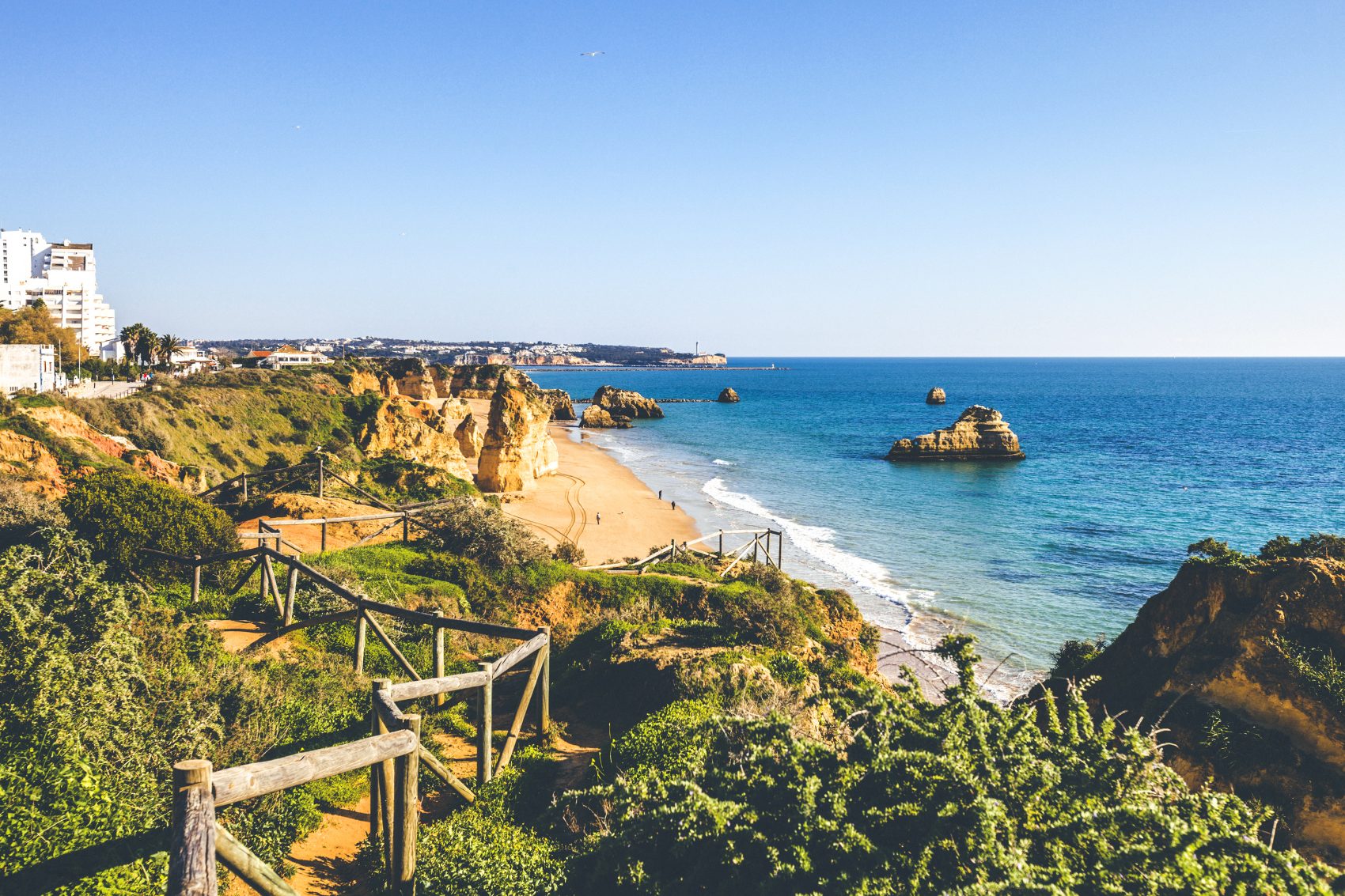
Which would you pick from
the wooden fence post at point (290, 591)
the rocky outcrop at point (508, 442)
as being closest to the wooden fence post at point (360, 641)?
the wooden fence post at point (290, 591)

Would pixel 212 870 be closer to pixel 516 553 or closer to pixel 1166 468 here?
pixel 516 553

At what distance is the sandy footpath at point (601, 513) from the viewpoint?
2943 centimetres

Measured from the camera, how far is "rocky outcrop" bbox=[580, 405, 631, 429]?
88625 millimetres

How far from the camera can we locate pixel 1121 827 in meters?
4.50

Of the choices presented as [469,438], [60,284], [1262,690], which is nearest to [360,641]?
[1262,690]

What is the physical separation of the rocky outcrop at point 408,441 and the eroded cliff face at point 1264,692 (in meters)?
31.5

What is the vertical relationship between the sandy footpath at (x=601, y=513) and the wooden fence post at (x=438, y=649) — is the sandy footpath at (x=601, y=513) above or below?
below

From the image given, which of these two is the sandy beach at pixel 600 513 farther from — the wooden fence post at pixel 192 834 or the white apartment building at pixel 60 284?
the white apartment building at pixel 60 284

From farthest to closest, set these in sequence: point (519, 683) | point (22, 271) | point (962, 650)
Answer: point (22, 271) → point (519, 683) → point (962, 650)

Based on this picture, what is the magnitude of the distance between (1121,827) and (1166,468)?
5961 cm

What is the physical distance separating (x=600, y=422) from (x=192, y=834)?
282ft

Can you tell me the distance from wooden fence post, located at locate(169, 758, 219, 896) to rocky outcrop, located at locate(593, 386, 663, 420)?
3762 inches

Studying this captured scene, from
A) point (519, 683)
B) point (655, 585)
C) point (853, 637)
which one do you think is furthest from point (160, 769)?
point (853, 637)

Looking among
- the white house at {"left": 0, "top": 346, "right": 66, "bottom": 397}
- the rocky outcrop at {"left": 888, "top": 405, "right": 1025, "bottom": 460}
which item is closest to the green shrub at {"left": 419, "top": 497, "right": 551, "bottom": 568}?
the white house at {"left": 0, "top": 346, "right": 66, "bottom": 397}
